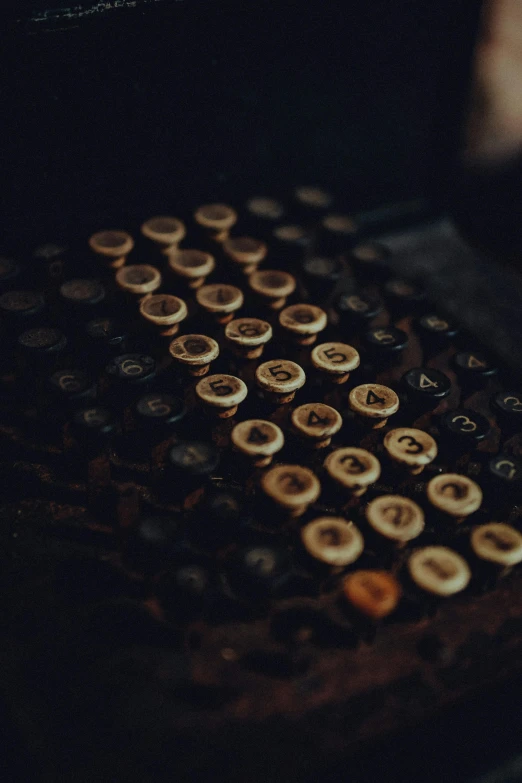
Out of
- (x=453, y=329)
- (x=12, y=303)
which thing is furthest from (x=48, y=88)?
(x=453, y=329)

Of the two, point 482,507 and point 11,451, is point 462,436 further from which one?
point 11,451

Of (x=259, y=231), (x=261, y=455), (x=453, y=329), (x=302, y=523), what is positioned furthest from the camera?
(x=259, y=231)

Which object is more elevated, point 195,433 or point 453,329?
point 453,329

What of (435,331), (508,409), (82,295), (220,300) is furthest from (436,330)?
(82,295)

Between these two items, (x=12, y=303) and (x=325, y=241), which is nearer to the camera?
(x=12, y=303)

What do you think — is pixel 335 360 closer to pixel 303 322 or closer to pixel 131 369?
pixel 303 322

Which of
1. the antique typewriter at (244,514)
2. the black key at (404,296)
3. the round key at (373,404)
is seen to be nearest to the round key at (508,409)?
the antique typewriter at (244,514)

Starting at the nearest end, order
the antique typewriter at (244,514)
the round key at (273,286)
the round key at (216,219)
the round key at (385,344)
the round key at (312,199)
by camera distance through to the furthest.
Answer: the antique typewriter at (244,514) < the round key at (385,344) < the round key at (273,286) < the round key at (216,219) < the round key at (312,199)

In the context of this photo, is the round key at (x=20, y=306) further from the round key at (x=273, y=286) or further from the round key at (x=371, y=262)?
the round key at (x=371, y=262)
